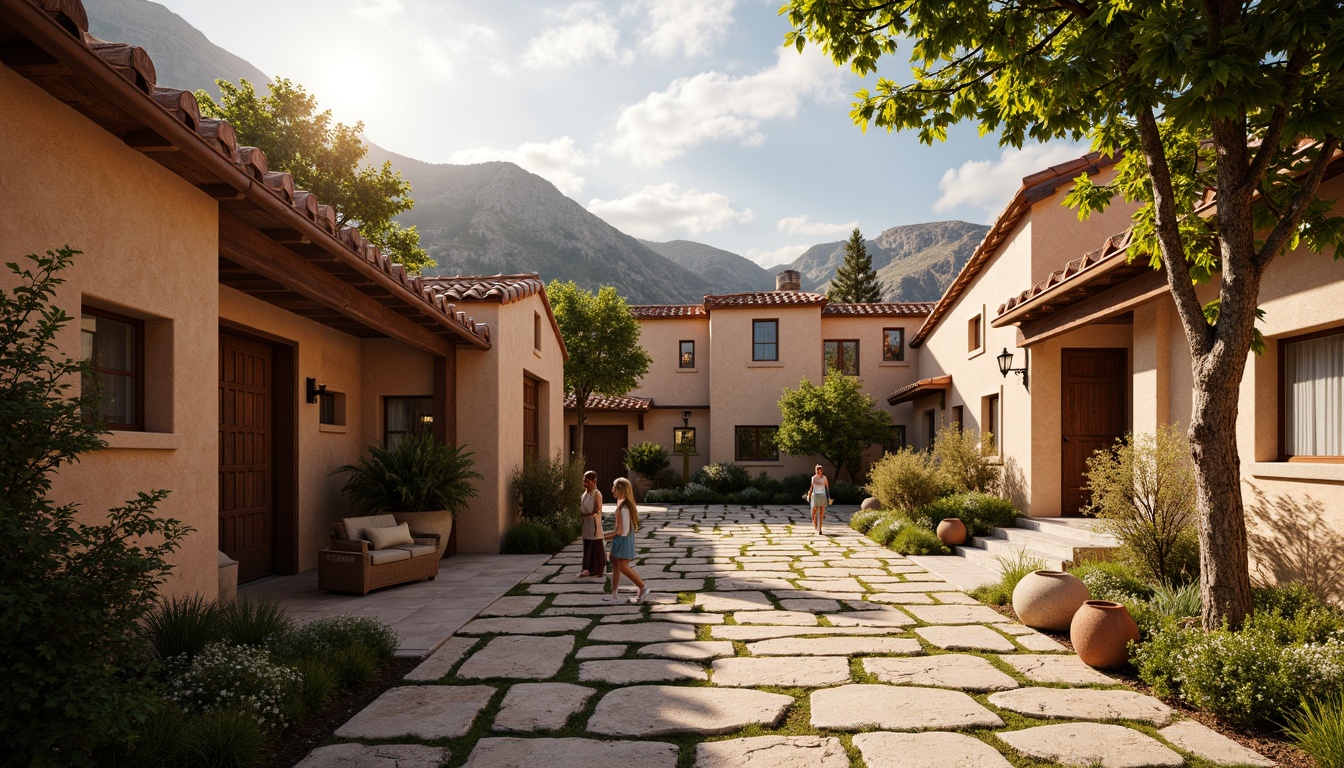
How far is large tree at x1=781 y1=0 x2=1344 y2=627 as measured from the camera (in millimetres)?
4148

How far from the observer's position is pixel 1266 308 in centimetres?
681

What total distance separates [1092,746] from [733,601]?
14.1ft

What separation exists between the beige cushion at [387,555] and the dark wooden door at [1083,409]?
9.73 metres

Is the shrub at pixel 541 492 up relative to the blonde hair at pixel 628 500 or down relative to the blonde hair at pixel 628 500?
down

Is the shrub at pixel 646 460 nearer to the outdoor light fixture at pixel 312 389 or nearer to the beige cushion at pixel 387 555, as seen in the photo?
the outdoor light fixture at pixel 312 389

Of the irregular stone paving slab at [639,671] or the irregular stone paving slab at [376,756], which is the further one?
the irregular stone paving slab at [639,671]

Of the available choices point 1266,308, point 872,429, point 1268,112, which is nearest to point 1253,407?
point 1266,308

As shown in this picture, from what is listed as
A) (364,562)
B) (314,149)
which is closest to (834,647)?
(364,562)

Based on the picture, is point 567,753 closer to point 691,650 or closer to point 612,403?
point 691,650

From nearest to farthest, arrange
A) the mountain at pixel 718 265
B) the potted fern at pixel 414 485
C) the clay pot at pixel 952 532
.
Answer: the potted fern at pixel 414 485, the clay pot at pixel 952 532, the mountain at pixel 718 265

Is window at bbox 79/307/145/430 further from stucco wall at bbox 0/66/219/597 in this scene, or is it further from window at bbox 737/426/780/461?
window at bbox 737/426/780/461

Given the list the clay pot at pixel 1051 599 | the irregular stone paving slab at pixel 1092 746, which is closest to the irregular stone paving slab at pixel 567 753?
the irregular stone paving slab at pixel 1092 746

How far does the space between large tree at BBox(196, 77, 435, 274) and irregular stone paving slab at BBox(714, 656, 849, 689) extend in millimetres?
18517

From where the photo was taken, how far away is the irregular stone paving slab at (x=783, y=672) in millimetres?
5211
